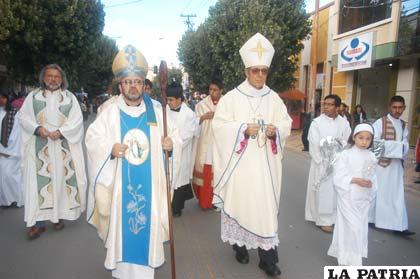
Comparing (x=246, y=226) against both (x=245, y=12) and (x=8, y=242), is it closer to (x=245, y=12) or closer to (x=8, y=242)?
(x=8, y=242)

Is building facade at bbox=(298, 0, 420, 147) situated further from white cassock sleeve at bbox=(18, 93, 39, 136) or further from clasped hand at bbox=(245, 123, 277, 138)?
white cassock sleeve at bbox=(18, 93, 39, 136)

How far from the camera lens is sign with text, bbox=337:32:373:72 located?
15172 mm

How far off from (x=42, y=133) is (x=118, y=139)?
2011 mm

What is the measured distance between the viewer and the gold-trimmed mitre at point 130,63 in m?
3.43

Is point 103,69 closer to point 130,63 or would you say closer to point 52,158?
point 52,158

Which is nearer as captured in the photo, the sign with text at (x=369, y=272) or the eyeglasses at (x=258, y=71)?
the sign with text at (x=369, y=272)

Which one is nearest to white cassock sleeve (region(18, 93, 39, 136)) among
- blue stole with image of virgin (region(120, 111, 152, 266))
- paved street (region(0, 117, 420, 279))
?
paved street (region(0, 117, 420, 279))

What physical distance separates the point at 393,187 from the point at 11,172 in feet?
19.3

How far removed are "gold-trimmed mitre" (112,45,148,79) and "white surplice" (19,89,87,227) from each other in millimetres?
1910

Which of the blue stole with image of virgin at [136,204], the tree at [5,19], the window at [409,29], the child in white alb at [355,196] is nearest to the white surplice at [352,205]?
the child in white alb at [355,196]

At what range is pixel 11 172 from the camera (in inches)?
247

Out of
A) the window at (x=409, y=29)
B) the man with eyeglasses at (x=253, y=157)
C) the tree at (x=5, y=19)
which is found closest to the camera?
the man with eyeglasses at (x=253, y=157)

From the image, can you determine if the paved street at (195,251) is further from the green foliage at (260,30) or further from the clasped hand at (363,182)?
the green foliage at (260,30)

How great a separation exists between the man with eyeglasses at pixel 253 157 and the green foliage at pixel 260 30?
14.7 meters
